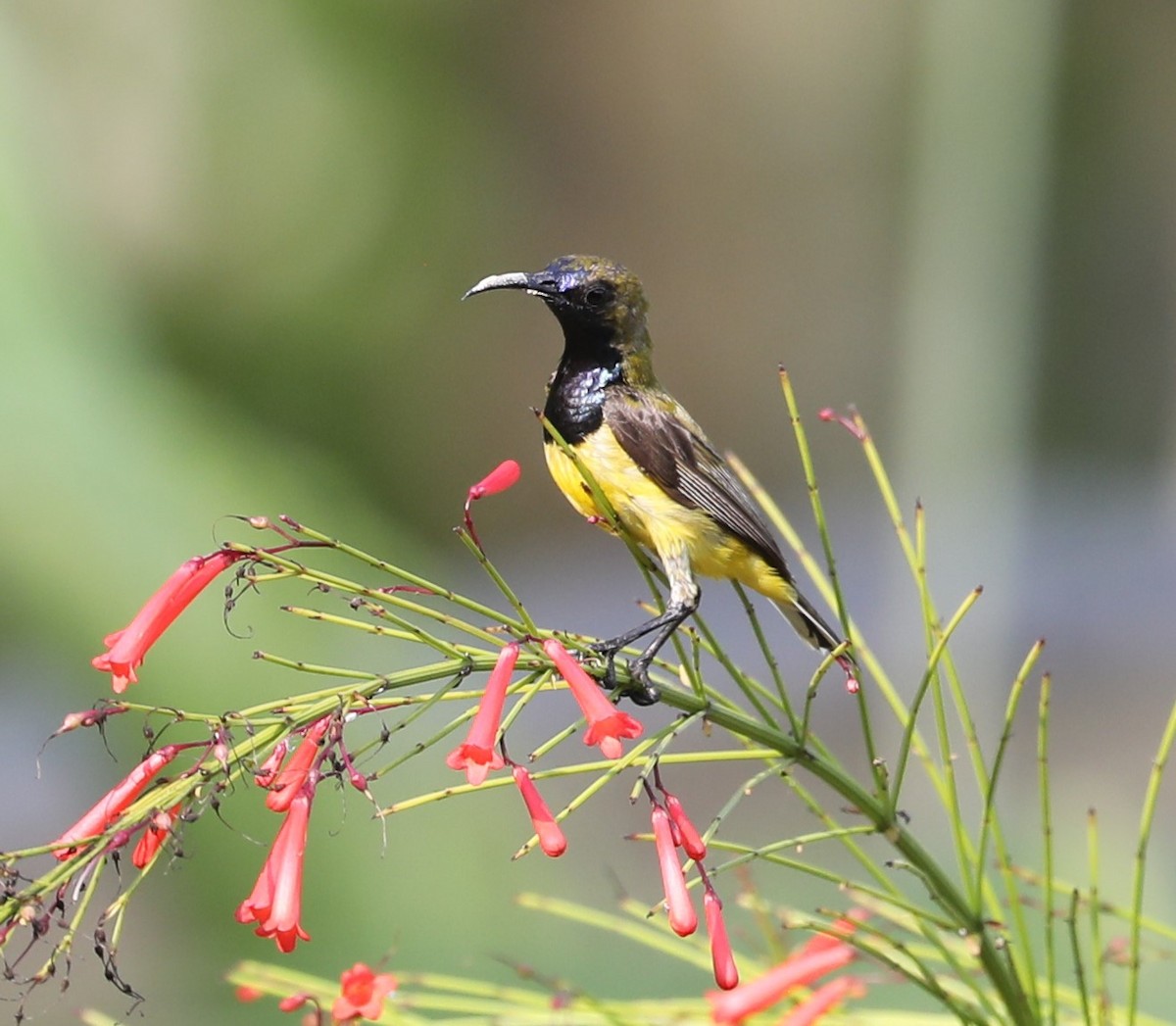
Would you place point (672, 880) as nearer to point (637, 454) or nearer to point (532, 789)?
point (532, 789)

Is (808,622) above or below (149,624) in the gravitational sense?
below

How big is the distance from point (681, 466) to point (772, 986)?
1.32 feet

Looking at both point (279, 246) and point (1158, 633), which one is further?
point (1158, 633)

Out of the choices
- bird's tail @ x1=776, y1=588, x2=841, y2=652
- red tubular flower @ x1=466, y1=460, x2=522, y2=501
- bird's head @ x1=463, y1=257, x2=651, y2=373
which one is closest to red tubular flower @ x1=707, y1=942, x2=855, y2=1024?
red tubular flower @ x1=466, y1=460, x2=522, y2=501

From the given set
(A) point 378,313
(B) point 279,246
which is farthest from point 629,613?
(B) point 279,246

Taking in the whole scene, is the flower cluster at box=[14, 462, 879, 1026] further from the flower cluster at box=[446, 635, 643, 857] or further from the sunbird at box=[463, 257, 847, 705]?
the sunbird at box=[463, 257, 847, 705]

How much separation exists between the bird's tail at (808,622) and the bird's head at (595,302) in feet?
0.62

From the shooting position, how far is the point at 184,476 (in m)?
2.39

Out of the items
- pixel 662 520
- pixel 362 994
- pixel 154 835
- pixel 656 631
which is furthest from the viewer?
pixel 662 520

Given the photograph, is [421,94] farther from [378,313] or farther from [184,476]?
[184,476]

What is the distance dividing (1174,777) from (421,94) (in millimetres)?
1979

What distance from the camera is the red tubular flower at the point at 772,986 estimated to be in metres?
0.60

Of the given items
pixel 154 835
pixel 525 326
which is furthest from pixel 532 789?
pixel 525 326

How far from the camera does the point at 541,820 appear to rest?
0.52 metres
